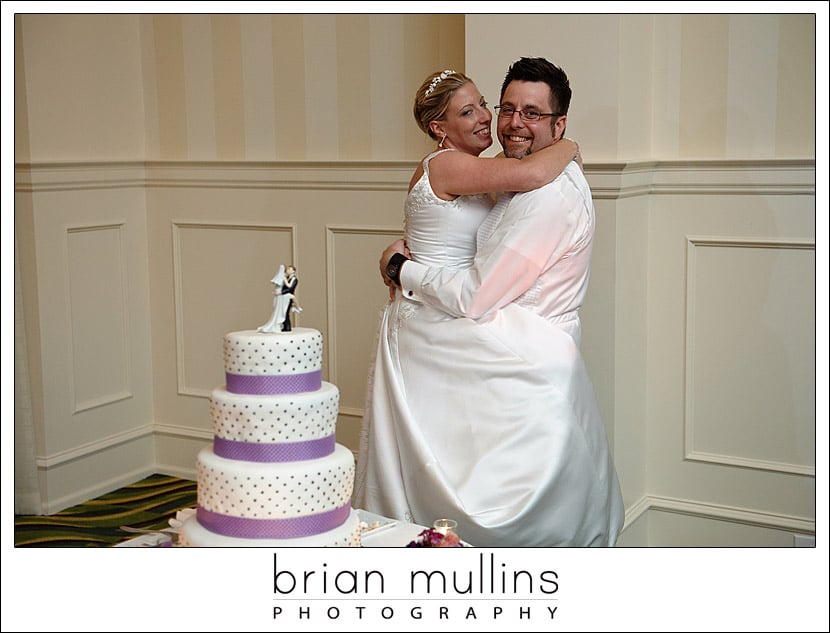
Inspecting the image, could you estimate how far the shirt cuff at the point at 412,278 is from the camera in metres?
2.55

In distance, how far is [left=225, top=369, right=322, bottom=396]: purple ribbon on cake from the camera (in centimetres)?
176

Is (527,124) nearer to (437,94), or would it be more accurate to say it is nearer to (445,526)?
(437,94)

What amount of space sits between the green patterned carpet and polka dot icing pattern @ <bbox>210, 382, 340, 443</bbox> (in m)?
1.68

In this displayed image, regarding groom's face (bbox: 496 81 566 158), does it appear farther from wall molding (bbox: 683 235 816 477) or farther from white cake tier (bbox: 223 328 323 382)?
white cake tier (bbox: 223 328 323 382)

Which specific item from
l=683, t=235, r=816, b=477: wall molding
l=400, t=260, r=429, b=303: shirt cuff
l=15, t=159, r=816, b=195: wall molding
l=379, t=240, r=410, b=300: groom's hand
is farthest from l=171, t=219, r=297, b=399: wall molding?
l=683, t=235, r=816, b=477: wall molding

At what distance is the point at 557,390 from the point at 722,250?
0.87m

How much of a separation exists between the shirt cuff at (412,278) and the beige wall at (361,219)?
2.15 feet

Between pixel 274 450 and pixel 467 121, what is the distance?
3.88 ft

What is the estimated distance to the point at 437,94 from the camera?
2.56 metres

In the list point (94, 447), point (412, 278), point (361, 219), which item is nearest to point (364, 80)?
point (361, 219)

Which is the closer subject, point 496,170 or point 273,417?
point 273,417

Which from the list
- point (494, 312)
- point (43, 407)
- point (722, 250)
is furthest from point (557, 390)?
point (43, 407)

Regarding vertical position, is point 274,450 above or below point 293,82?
below

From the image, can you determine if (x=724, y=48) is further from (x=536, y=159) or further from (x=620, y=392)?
(x=620, y=392)
